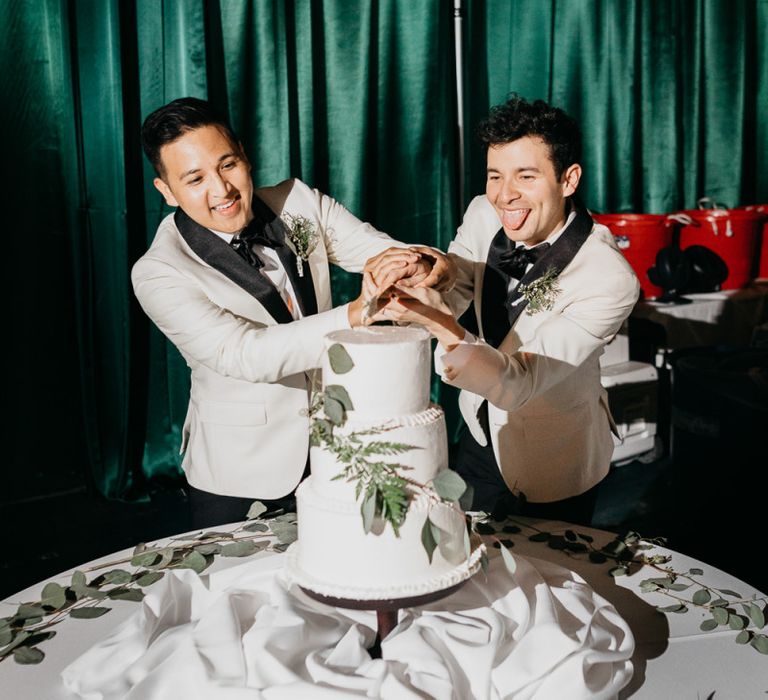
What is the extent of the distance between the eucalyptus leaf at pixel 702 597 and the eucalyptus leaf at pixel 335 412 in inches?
30.7

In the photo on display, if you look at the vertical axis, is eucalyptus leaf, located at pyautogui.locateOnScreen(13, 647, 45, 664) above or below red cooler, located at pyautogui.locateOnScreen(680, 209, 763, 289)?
below

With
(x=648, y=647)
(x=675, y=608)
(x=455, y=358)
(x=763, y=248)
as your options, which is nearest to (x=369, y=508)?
(x=455, y=358)

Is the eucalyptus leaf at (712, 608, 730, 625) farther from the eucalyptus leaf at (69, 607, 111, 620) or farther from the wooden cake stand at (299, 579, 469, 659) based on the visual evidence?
the eucalyptus leaf at (69, 607, 111, 620)

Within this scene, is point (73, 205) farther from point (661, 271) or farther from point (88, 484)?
point (661, 271)

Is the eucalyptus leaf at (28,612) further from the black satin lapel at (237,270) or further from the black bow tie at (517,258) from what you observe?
the black bow tie at (517,258)

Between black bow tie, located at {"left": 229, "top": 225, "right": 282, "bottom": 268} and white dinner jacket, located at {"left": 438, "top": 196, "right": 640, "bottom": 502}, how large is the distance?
487 millimetres

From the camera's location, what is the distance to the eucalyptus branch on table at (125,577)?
172cm

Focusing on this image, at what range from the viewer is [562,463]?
2244 millimetres

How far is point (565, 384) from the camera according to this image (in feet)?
7.35

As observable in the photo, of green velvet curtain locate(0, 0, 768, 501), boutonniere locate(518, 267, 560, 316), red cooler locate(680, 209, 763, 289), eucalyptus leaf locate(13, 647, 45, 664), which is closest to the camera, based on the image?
eucalyptus leaf locate(13, 647, 45, 664)

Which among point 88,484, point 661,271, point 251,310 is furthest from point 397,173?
point 251,310

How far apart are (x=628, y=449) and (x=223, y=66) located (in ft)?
7.76

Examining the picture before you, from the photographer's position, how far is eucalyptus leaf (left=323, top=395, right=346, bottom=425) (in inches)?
56.7

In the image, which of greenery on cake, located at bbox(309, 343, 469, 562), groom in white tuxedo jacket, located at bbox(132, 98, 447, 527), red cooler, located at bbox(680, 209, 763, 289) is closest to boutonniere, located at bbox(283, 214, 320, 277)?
groom in white tuxedo jacket, located at bbox(132, 98, 447, 527)
